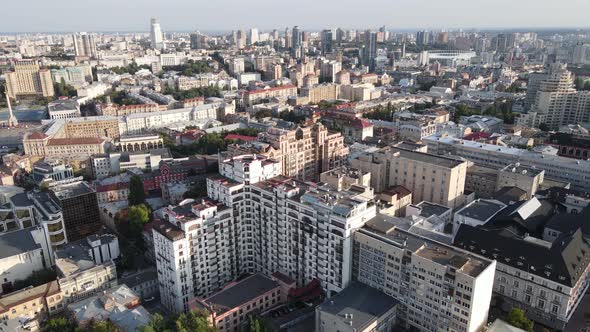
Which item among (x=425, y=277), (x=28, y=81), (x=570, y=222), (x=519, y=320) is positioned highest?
(x=28, y=81)

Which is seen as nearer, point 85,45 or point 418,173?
point 418,173

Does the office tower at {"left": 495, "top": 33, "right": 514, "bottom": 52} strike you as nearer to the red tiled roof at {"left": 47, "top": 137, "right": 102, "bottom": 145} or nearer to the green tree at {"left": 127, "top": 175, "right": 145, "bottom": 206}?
the red tiled roof at {"left": 47, "top": 137, "right": 102, "bottom": 145}

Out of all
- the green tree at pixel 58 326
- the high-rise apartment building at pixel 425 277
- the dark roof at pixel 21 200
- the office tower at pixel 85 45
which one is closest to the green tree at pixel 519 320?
the high-rise apartment building at pixel 425 277

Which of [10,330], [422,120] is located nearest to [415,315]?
[10,330]

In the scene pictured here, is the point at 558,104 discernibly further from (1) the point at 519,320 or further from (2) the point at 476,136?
(1) the point at 519,320

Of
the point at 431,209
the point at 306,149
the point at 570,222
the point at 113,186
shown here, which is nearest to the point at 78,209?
the point at 113,186

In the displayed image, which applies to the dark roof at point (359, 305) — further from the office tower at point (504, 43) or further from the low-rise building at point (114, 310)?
Result: the office tower at point (504, 43)
